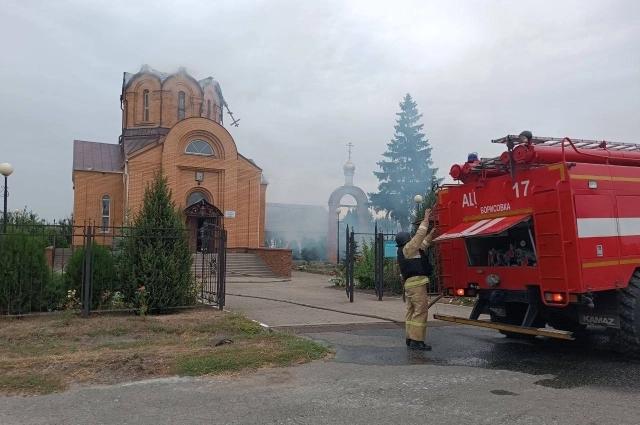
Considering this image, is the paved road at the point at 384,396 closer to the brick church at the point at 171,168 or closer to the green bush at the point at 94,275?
the green bush at the point at 94,275

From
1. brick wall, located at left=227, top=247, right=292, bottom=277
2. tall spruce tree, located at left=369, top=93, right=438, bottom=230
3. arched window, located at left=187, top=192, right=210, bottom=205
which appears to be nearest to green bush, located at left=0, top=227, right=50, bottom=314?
brick wall, located at left=227, top=247, right=292, bottom=277

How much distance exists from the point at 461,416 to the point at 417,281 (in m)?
3.17

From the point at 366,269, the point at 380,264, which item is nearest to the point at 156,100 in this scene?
the point at 366,269

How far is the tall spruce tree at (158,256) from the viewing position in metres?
10.1

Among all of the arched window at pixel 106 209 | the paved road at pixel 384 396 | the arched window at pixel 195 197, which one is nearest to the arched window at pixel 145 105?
the arched window at pixel 106 209

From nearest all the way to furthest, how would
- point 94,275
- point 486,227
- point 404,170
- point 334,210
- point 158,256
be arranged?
point 486,227 → point 94,275 → point 158,256 → point 334,210 → point 404,170

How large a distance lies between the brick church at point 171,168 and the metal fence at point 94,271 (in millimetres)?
20460

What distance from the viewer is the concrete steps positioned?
86.9 ft

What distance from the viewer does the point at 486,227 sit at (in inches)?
273

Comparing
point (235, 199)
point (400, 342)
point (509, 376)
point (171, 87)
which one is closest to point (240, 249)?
point (235, 199)

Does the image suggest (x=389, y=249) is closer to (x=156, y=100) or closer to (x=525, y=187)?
(x=525, y=187)

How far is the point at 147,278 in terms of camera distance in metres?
10.1

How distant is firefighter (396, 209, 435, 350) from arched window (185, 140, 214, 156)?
2710 cm

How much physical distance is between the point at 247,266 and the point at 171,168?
8.67 metres
